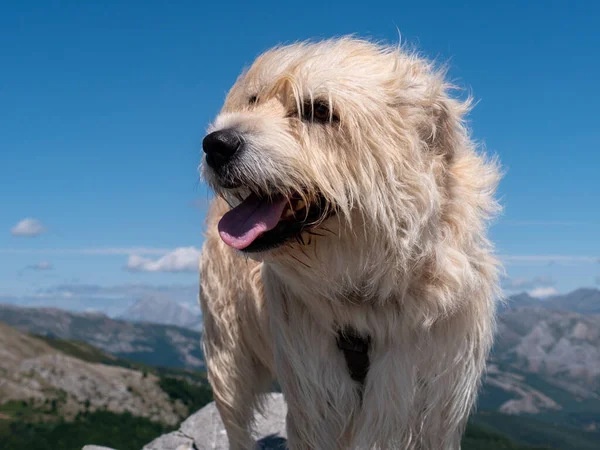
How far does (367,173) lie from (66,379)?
116520 mm

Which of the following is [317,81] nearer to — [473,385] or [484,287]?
[484,287]

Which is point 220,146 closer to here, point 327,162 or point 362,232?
point 327,162

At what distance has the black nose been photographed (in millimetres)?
3812

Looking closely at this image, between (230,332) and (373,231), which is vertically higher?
(373,231)

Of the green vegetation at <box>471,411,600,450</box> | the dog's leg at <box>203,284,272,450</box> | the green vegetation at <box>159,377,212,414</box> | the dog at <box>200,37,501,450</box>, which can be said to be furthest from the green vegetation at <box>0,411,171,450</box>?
the green vegetation at <box>471,411,600,450</box>

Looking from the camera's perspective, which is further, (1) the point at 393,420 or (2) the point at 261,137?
(1) the point at 393,420

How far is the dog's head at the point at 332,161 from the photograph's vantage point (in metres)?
3.80

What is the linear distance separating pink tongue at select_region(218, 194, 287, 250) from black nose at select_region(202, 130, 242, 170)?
32 cm

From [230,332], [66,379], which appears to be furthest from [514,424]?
[230,332]

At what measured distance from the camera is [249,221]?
3.91 m

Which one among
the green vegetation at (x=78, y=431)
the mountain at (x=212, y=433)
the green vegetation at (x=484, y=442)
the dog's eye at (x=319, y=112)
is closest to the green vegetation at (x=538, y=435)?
the green vegetation at (x=484, y=442)

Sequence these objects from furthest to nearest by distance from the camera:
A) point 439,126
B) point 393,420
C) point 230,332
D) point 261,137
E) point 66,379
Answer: point 66,379 < point 230,332 < point 393,420 < point 439,126 < point 261,137

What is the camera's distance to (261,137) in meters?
3.79

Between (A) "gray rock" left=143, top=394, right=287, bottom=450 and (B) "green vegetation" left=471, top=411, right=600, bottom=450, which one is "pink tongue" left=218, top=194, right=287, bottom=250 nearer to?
(A) "gray rock" left=143, top=394, right=287, bottom=450
